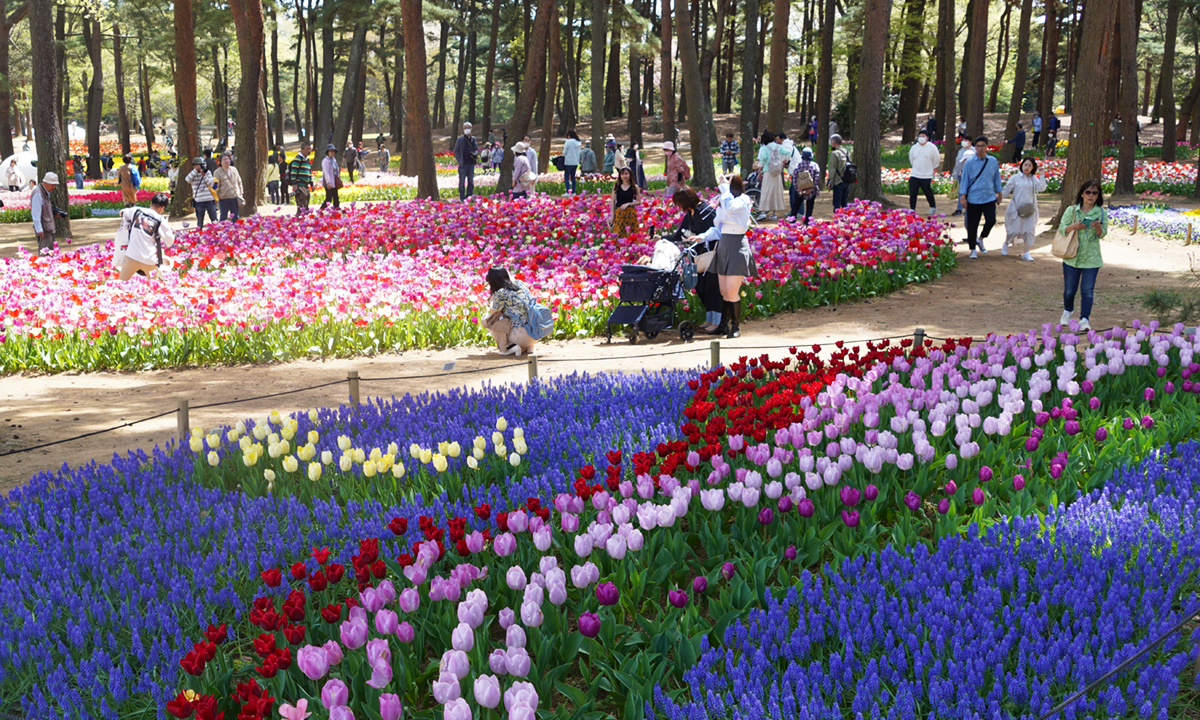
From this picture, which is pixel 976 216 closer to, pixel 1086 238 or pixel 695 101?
pixel 1086 238

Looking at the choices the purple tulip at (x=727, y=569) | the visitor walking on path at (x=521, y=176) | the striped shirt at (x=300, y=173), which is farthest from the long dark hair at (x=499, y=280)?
the striped shirt at (x=300, y=173)

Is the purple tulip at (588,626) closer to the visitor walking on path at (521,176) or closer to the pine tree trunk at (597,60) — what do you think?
the visitor walking on path at (521,176)

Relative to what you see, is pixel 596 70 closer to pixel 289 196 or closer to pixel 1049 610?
pixel 289 196

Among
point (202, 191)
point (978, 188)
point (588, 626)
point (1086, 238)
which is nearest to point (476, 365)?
point (1086, 238)

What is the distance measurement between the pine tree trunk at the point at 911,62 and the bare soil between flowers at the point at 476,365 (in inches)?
871

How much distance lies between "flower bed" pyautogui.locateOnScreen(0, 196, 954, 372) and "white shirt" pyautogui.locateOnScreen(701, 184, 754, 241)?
1563mm

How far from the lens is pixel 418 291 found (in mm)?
11633

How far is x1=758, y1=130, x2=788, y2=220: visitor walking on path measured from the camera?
60.9 ft

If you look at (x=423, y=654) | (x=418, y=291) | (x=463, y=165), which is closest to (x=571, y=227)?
(x=418, y=291)

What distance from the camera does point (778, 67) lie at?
23.3 meters

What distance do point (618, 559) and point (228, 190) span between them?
17.1 meters

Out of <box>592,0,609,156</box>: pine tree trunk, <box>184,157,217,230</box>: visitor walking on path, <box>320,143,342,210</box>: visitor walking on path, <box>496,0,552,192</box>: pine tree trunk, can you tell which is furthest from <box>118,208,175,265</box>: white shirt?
<box>592,0,609,156</box>: pine tree trunk

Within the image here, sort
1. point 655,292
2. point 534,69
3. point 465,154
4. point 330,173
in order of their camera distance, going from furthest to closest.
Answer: point 465,154, point 330,173, point 534,69, point 655,292

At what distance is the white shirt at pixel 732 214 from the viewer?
396 inches
